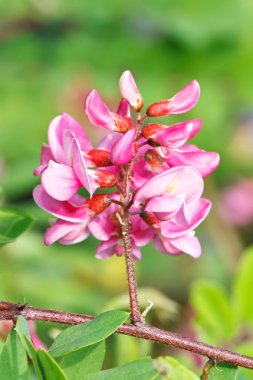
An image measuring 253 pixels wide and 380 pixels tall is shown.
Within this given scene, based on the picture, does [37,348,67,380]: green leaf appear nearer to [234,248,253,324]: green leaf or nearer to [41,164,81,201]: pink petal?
[41,164,81,201]: pink petal

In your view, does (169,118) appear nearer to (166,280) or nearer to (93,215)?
(166,280)

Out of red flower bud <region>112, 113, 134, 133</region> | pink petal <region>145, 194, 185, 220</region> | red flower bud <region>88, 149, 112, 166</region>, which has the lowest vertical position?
pink petal <region>145, 194, 185, 220</region>

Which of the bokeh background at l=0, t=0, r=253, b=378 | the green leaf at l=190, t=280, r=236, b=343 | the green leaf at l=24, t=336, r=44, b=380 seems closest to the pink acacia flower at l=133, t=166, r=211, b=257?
the green leaf at l=24, t=336, r=44, b=380

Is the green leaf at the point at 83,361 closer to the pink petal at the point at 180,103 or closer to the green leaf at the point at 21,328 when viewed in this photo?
the green leaf at the point at 21,328

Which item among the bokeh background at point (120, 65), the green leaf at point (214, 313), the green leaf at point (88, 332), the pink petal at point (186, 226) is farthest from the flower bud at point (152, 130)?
the bokeh background at point (120, 65)

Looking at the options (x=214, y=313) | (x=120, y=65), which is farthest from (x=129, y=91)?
(x=120, y=65)
